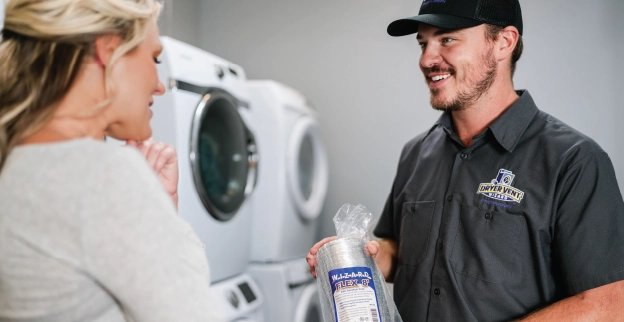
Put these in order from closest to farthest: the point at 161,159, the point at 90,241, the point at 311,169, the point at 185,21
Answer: the point at 90,241 < the point at 161,159 < the point at 311,169 < the point at 185,21

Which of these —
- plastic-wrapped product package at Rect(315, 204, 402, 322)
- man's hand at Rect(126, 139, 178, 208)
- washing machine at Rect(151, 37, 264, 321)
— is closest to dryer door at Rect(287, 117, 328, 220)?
washing machine at Rect(151, 37, 264, 321)

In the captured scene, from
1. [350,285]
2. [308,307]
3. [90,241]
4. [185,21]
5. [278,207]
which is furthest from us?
[185,21]

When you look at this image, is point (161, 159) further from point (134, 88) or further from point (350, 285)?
point (350, 285)

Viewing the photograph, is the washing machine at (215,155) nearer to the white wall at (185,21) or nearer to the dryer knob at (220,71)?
the dryer knob at (220,71)

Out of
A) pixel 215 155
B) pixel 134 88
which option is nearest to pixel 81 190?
pixel 134 88

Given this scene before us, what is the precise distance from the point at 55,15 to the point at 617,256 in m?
Answer: 1.32

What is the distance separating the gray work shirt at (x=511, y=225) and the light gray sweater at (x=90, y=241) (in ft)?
3.24

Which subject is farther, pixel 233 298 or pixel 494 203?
pixel 233 298

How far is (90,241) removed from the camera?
0.65 metres

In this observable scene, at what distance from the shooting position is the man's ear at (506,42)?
1688 millimetres

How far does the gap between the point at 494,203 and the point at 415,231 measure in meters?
0.25

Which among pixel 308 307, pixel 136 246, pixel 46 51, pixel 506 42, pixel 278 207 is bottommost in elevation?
pixel 308 307

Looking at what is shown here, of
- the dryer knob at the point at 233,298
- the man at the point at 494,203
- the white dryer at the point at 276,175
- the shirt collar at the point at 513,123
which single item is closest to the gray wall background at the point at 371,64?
the white dryer at the point at 276,175

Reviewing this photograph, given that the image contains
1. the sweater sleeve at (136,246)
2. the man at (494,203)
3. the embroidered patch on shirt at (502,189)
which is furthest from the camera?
the embroidered patch on shirt at (502,189)
